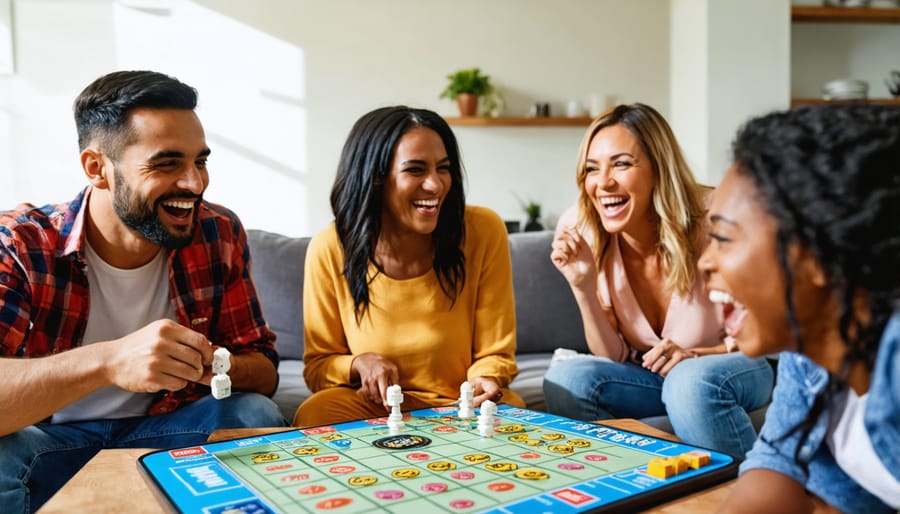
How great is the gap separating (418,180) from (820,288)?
1.19 m

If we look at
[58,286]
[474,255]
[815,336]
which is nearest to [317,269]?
[474,255]

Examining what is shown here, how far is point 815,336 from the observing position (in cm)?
83

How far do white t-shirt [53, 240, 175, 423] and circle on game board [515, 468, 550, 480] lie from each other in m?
1.03

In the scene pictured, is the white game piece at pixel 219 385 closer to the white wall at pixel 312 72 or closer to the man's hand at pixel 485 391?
the man's hand at pixel 485 391

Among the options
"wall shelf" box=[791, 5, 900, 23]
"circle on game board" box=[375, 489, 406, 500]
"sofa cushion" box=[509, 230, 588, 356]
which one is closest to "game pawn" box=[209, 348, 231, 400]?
"circle on game board" box=[375, 489, 406, 500]

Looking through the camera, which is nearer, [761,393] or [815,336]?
[815,336]

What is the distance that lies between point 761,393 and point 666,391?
26 centimetres

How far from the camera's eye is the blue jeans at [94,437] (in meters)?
1.42

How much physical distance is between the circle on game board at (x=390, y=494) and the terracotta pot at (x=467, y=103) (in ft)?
12.7

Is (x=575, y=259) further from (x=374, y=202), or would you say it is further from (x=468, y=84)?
(x=468, y=84)

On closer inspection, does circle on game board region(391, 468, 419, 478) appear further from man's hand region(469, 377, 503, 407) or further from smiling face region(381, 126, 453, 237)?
smiling face region(381, 126, 453, 237)

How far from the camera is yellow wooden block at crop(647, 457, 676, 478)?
1.03m

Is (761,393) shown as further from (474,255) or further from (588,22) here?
(588,22)

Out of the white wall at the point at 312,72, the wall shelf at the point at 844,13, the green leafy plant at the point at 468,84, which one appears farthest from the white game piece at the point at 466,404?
the wall shelf at the point at 844,13
